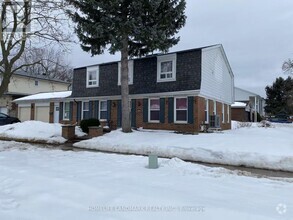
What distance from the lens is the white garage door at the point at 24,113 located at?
88.6 ft

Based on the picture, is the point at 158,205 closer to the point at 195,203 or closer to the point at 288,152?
the point at 195,203

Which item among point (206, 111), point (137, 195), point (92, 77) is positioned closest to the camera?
point (137, 195)

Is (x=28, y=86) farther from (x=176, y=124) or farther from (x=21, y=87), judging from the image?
(x=176, y=124)

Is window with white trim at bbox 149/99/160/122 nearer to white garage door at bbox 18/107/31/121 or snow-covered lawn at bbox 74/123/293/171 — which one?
snow-covered lawn at bbox 74/123/293/171

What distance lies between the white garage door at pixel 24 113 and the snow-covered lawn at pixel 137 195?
21281 millimetres

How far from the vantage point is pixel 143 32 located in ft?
47.1

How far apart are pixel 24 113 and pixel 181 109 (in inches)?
721

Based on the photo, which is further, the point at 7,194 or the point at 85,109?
the point at 85,109

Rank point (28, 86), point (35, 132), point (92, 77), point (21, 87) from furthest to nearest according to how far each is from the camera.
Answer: point (28, 86), point (21, 87), point (92, 77), point (35, 132)

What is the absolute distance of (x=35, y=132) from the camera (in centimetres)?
1728

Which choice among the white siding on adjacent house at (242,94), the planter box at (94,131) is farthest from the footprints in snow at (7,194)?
the white siding on adjacent house at (242,94)

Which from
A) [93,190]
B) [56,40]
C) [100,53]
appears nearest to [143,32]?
[100,53]

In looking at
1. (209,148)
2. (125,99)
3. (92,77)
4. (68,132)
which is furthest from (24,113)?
(209,148)

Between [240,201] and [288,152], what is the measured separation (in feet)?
20.9
